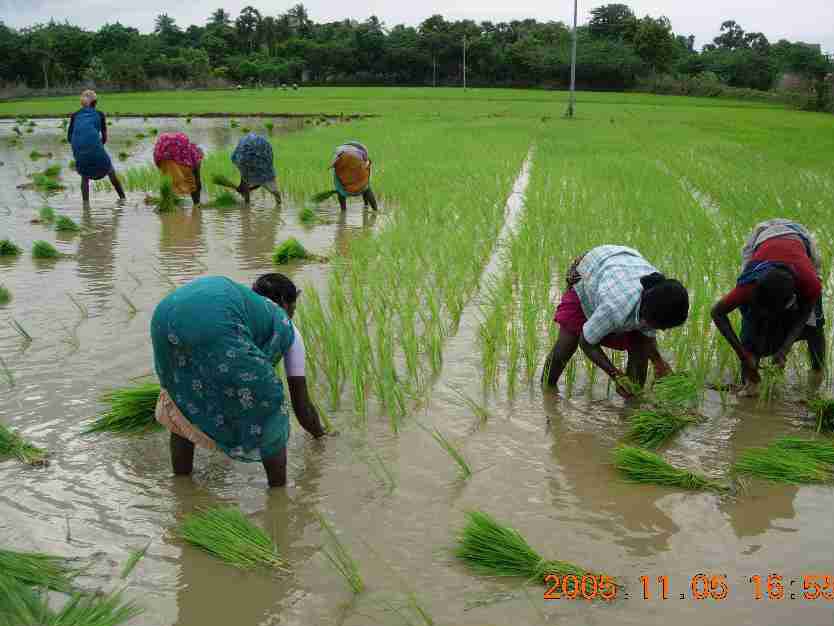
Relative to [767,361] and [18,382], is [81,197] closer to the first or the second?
[18,382]

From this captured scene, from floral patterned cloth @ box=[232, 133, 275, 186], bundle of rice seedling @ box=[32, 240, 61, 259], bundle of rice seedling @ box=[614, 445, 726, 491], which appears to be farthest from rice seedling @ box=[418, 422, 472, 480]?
floral patterned cloth @ box=[232, 133, 275, 186]

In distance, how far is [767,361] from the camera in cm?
365

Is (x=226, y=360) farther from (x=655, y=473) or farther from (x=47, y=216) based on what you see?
(x=47, y=216)

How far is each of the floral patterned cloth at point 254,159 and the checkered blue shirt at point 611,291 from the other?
5.51 metres

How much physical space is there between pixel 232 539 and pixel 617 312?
5.27 feet

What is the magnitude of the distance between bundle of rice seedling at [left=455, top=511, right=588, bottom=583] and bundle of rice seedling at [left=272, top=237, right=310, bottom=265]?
3986 mm

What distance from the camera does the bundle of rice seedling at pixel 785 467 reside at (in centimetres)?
271

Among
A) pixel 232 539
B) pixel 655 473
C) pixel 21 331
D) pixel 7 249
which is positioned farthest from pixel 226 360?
pixel 7 249

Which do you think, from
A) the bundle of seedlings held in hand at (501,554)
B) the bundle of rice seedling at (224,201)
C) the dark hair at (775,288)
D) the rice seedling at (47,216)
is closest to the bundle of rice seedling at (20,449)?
the bundle of seedlings held in hand at (501,554)

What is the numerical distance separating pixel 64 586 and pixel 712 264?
4383 millimetres

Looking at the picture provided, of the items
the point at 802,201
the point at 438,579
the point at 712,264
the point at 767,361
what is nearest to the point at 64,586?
the point at 438,579

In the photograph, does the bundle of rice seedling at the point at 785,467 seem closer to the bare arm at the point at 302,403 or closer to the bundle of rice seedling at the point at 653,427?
the bundle of rice seedling at the point at 653,427

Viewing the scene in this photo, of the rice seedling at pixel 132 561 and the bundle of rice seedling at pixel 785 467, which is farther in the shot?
the bundle of rice seedling at pixel 785 467

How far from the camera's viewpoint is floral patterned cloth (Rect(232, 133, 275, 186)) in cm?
816
